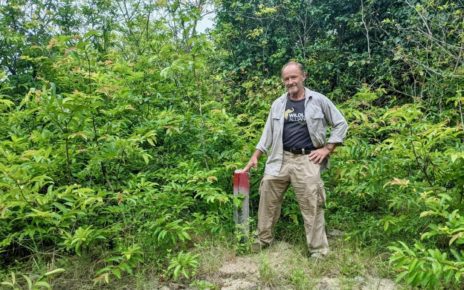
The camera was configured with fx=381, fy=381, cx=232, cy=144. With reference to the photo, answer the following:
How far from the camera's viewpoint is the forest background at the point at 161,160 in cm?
295

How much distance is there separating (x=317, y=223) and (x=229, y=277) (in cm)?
91

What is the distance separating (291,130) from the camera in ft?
11.4

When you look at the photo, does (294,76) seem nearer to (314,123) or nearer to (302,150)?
(314,123)

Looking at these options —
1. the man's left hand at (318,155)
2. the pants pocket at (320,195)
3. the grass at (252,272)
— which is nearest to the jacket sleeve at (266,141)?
the man's left hand at (318,155)

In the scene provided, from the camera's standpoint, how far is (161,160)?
4.07 metres

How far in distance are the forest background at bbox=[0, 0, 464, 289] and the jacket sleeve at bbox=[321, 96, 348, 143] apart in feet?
1.24

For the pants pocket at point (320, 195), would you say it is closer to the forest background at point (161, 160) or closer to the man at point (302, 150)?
the man at point (302, 150)

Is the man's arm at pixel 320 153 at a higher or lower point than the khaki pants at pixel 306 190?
higher

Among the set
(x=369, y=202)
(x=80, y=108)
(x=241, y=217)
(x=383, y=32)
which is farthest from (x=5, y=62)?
(x=383, y=32)

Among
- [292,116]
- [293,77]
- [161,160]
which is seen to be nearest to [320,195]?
[292,116]

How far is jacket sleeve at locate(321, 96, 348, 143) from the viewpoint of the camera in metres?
3.38

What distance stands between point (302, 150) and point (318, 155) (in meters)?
0.15

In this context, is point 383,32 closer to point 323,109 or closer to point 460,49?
point 460,49

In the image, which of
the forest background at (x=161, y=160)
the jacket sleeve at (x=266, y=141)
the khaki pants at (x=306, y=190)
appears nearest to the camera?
the forest background at (x=161, y=160)
